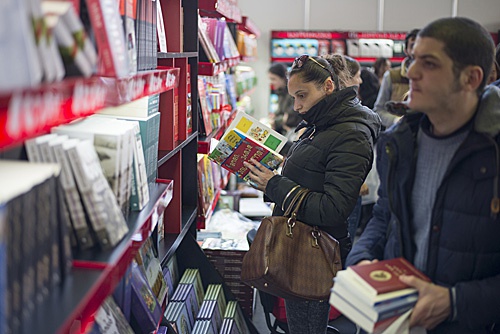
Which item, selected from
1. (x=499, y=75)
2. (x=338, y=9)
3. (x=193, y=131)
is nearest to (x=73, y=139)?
(x=193, y=131)

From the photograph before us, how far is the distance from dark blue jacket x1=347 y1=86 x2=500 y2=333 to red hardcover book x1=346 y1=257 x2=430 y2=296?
0.09m

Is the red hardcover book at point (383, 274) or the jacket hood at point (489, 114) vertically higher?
the jacket hood at point (489, 114)

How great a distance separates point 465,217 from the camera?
1.65m

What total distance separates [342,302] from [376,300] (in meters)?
0.14

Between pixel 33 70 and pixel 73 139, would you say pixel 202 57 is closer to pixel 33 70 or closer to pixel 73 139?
pixel 73 139

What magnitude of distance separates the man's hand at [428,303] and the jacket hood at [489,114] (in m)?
0.45

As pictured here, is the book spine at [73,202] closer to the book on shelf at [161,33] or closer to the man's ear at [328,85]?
the book on shelf at [161,33]

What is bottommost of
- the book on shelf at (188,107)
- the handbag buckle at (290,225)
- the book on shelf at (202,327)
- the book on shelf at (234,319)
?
the book on shelf at (234,319)

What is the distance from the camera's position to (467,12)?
9859 mm

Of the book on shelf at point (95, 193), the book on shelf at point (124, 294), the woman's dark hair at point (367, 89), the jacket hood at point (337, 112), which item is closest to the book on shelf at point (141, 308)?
the book on shelf at point (124, 294)

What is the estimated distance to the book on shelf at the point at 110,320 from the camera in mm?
1660

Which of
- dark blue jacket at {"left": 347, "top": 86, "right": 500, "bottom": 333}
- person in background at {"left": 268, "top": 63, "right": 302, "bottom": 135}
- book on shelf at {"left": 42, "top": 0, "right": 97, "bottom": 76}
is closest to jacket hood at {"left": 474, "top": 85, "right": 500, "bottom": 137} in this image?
dark blue jacket at {"left": 347, "top": 86, "right": 500, "bottom": 333}

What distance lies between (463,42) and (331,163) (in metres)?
0.96

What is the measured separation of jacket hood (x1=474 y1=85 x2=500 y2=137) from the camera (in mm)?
1622
